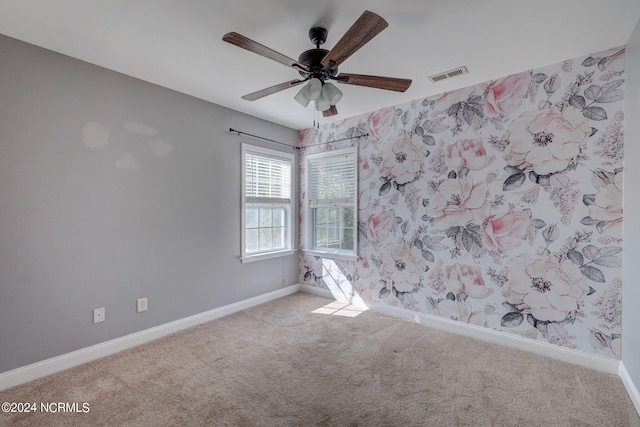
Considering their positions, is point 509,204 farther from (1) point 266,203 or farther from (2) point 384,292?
(1) point 266,203

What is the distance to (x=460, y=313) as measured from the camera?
2938mm

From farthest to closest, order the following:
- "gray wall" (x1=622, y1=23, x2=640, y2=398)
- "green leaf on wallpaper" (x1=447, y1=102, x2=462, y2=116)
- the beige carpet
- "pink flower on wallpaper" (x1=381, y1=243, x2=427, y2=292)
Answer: "pink flower on wallpaper" (x1=381, y1=243, x2=427, y2=292), "green leaf on wallpaper" (x1=447, y1=102, x2=462, y2=116), "gray wall" (x1=622, y1=23, x2=640, y2=398), the beige carpet

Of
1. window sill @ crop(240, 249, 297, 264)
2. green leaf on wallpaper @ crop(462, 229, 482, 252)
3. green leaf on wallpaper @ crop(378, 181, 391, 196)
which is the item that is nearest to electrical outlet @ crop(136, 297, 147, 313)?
window sill @ crop(240, 249, 297, 264)

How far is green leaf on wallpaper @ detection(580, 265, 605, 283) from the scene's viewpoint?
2262 mm

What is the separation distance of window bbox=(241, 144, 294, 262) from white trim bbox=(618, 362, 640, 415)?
11.3 ft

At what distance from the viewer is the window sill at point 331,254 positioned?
12.4 feet

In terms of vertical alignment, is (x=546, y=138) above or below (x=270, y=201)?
above

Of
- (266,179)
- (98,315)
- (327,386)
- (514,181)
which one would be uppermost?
(266,179)

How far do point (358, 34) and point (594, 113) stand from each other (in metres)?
2.10

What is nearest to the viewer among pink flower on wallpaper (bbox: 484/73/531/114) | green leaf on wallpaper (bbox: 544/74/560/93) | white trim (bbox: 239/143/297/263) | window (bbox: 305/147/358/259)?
green leaf on wallpaper (bbox: 544/74/560/93)

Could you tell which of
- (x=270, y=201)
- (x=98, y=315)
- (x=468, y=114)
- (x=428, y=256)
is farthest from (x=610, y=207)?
(x=98, y=315)

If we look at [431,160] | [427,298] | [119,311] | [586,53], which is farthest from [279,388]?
[586,53]

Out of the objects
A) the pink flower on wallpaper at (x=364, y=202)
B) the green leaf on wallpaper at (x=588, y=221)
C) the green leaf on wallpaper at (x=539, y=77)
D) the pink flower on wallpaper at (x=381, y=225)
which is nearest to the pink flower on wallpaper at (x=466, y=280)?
the pink flower on wallpaper at (x=381, y=225)

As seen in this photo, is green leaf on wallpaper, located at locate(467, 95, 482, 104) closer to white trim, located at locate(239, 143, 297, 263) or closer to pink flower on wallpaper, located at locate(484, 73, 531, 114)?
pink flower on wallpaper, located at locate(484, 73, 531, 114)
